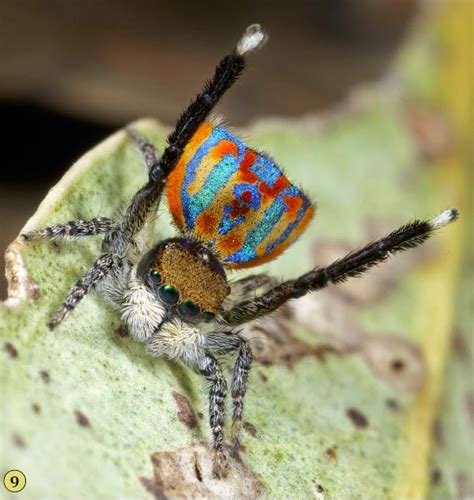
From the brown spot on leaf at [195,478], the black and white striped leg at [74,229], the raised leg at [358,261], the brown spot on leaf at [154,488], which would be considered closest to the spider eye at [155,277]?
the black and white striped leg at [74,229]

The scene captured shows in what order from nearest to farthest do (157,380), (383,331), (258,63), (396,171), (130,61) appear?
(157,380), (383,331), (396,171), (130,61), (258,63)

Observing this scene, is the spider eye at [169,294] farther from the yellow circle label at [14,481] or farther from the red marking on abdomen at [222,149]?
the yellow circle label at [14,481]

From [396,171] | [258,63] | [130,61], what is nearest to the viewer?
[396,171]

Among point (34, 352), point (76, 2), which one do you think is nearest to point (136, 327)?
point (34, 352)

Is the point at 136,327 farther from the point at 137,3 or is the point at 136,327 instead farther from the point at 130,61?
the point at 137,3

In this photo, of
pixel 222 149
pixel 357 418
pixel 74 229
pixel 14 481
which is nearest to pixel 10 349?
pixel 14 481
